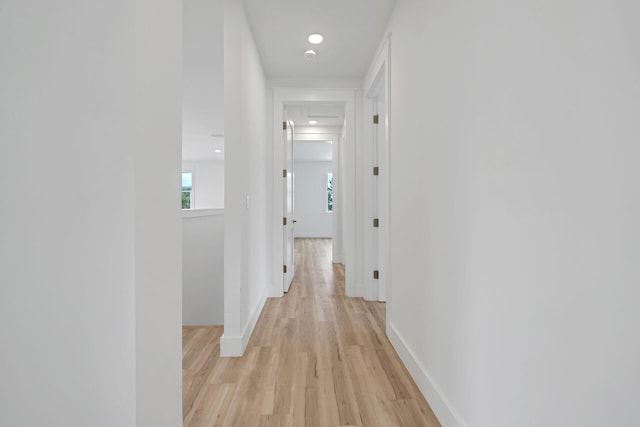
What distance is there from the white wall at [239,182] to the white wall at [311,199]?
25.7ft

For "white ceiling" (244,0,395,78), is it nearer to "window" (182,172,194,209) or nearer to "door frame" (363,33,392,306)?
"door frame" (363,33,392,306)

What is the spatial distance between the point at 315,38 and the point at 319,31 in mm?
108

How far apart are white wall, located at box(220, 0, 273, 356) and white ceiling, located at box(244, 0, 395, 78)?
18 cm

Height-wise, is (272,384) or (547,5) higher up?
(547,5)

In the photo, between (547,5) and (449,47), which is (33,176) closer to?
(547,5)

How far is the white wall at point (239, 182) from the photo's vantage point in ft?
7.01

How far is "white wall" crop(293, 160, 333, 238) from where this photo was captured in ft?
34.7

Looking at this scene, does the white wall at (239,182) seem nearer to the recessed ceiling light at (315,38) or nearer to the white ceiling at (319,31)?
the white ceiling at (319,31)

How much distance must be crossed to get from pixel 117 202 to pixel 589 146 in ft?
3.53

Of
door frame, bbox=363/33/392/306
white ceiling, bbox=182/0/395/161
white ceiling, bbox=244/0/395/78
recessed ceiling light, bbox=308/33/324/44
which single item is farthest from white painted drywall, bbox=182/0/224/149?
door frame, bbox=363/33/392/306

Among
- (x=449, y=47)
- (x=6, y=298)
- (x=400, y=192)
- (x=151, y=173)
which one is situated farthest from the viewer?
(x=400, y=192)

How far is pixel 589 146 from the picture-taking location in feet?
2.29

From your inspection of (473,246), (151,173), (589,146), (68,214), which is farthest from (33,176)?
(473,246)

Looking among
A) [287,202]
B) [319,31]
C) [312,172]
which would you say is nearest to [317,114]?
[287,202]
